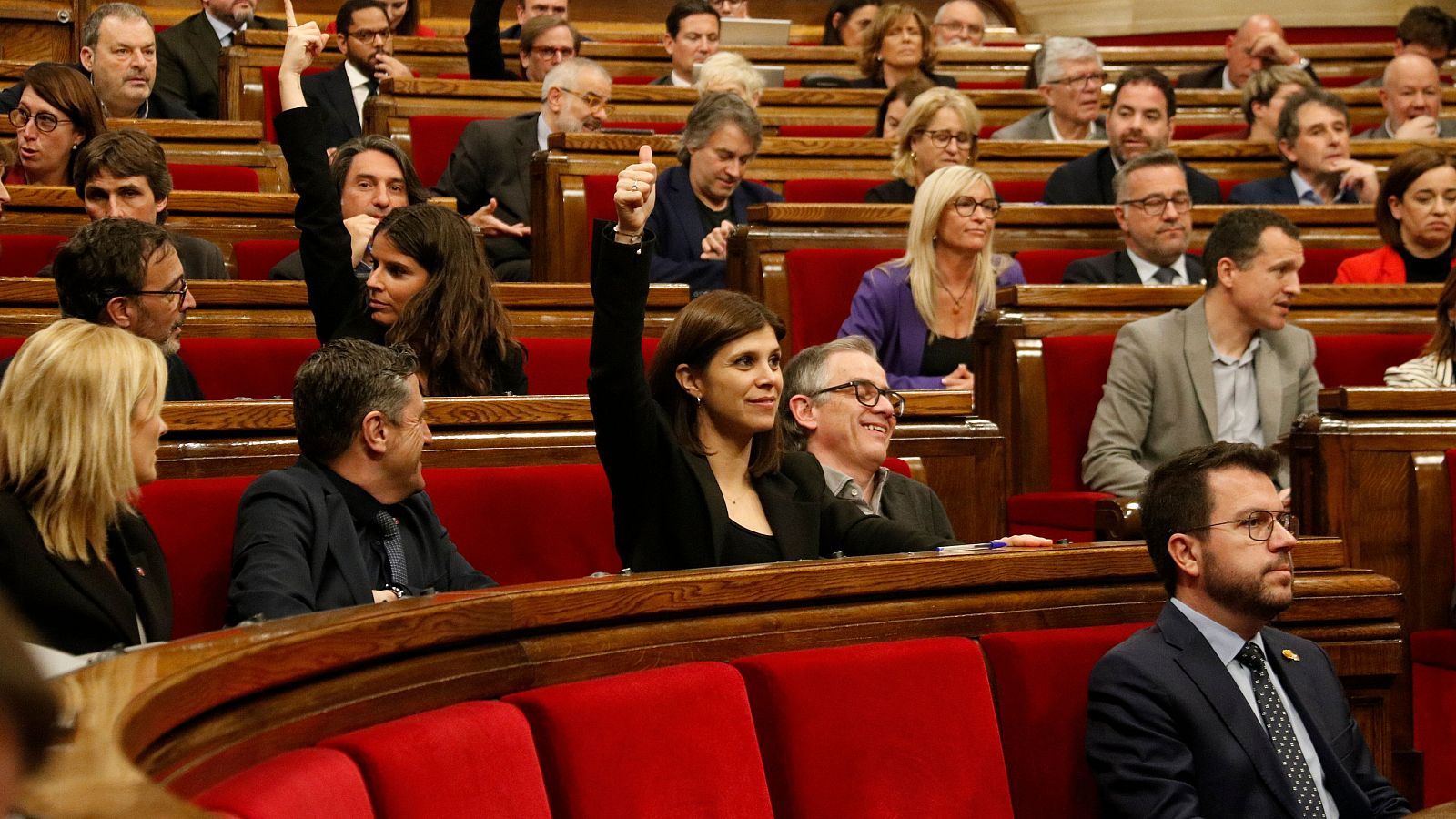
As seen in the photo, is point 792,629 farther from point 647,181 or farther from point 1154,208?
point 1154,208

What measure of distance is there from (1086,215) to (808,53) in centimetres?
167

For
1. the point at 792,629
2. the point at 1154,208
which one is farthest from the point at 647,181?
the point at 1154,208

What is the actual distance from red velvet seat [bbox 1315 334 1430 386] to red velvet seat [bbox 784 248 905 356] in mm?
646

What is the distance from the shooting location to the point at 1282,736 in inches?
48.7

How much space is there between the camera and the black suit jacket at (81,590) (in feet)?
3.45

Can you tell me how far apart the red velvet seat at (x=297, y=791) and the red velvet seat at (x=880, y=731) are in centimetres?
34

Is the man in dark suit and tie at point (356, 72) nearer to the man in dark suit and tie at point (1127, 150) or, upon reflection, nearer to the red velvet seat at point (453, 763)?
the man in dark suit and tie at point (1127, 150)

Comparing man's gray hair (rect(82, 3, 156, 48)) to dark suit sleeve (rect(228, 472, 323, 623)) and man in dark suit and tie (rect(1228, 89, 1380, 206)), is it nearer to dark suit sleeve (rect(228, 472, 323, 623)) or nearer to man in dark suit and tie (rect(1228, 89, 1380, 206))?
dark suit sleeve (rect(228, 472, 323, 623))

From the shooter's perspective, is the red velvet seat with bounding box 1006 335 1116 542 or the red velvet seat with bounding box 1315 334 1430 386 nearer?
the red velvet seat with bounding box 1006 335 1116 542

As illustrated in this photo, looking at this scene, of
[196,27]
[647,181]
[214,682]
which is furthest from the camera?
[196,27]

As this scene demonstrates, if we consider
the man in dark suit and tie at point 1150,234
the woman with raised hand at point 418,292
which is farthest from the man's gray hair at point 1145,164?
the woman with raised hand at point 418,292

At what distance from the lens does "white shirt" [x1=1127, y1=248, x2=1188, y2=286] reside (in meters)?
2.52

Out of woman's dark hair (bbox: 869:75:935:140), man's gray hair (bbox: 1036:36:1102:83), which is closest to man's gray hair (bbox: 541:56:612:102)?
woman's dark hair (bbox: 869:75:935:140)

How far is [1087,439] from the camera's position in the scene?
2160mm
